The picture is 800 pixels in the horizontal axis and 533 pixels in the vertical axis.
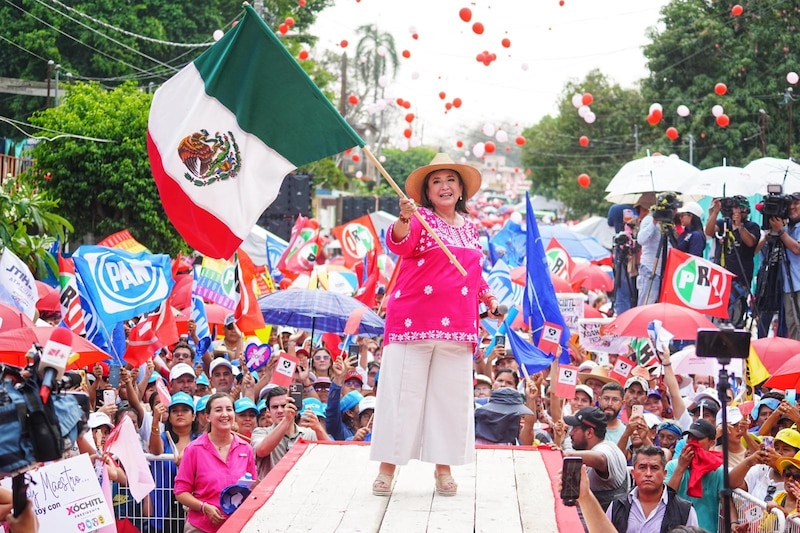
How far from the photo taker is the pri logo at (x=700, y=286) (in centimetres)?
1182

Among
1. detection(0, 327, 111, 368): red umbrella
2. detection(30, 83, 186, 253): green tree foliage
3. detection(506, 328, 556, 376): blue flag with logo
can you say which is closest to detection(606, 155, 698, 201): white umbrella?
detection(506, 328, 556, 376): blue flag with logo

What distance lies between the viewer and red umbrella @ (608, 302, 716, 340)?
11.2 metres

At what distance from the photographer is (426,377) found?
6484mm

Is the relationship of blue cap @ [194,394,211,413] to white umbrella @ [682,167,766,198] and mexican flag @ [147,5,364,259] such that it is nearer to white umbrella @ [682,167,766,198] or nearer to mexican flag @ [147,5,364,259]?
mexican flag @ [147,5,364,259]

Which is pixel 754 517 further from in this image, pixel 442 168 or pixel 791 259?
pixel 791 259

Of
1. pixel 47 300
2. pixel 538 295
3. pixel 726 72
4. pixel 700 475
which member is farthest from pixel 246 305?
pixel 726 72

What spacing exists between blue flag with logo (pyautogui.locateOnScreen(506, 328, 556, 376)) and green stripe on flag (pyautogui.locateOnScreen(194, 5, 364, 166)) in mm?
4263

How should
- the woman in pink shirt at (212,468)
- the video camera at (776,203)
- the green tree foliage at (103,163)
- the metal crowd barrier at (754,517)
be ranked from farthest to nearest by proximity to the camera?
the green tree foliage at (103,163)
the video camera at (776,203)
the woman in pink shirt at (212,468)
the metal crowd barrier at (754,517)

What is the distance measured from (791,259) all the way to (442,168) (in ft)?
19.9

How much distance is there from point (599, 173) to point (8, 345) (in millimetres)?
39473

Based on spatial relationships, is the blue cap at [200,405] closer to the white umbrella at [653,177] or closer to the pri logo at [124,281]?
the pri logo at [124,281]

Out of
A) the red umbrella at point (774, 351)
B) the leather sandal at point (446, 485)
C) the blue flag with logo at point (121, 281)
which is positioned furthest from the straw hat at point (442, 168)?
the red umbrella at point (774, 351)

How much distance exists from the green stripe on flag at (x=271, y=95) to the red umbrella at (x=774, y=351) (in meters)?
5.14

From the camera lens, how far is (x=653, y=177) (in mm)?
13492
